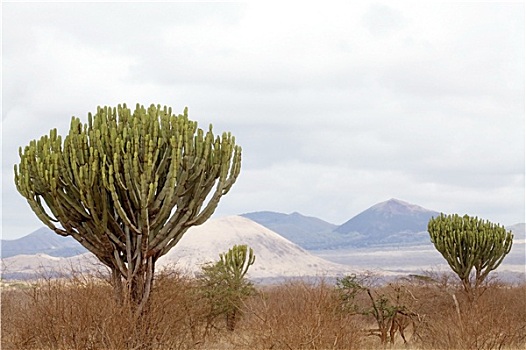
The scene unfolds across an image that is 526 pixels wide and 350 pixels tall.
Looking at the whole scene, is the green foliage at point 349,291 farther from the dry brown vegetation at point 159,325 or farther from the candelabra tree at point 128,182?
the candelabra tree at point 128,182

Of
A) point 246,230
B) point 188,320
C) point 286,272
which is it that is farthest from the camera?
point 246,230

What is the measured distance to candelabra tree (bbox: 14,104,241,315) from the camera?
1176 cm

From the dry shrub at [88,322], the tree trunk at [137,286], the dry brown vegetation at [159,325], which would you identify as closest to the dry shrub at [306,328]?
the dry brown vegetation at [159,325]

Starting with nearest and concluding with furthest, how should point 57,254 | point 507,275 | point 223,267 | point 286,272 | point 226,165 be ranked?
point 226,165
point 223,267
point 507,275
point 286,272
point 57,254

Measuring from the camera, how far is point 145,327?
12406mm

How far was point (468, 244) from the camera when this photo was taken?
2431 cm

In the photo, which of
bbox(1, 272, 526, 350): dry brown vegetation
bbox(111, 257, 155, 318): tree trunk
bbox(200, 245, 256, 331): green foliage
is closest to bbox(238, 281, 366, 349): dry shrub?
bbox(1, 272, 526, 350): dry brown vegetation

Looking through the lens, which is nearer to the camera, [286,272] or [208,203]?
[208,203]

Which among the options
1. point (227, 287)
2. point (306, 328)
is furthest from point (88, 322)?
point (227, 287)

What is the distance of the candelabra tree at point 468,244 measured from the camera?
24.2 metres

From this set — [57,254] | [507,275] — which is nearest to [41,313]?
[507,275]

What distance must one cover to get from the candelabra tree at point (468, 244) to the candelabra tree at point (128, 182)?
1342 centimetres

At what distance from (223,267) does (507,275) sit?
363 ft

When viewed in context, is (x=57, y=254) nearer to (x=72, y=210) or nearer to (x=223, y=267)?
(x=223, y=267)
